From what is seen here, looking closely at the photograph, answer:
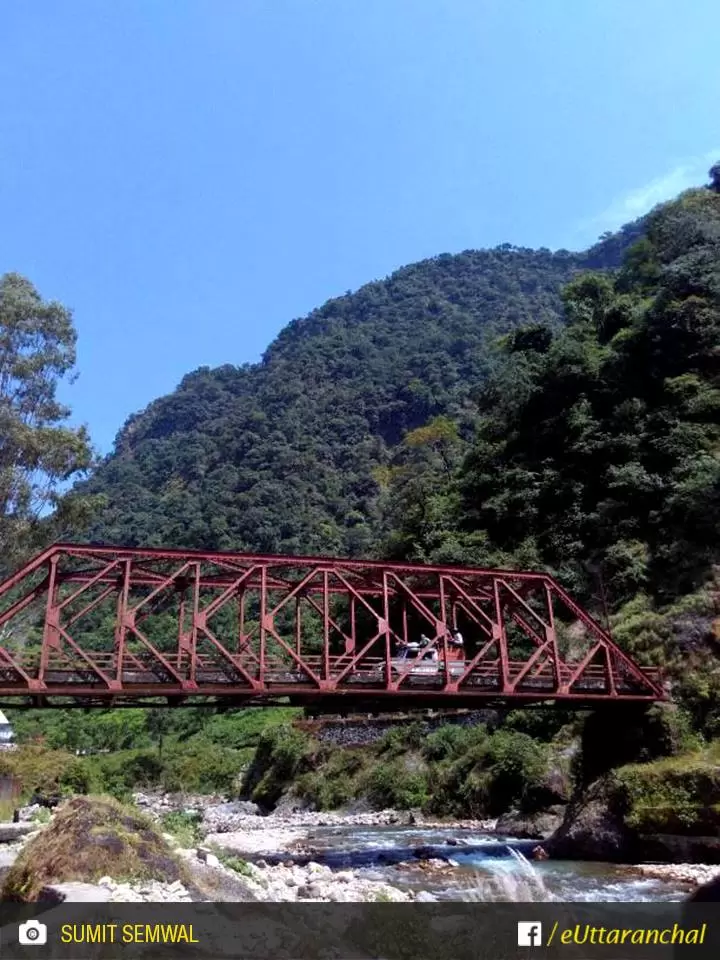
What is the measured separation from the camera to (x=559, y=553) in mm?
45062

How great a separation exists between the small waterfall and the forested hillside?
58848 millimetres

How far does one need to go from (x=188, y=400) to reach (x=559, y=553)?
147 meters

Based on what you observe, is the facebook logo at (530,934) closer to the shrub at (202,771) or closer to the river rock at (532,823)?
the river rock at (532,823)

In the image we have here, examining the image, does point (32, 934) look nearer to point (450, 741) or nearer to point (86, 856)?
point (86, 856)

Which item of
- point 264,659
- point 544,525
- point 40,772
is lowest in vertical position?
point 40,772

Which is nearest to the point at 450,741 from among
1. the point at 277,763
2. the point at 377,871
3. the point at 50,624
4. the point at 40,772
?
the point at 277,763

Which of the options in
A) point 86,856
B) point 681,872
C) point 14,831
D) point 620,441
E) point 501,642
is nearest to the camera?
point 86,856

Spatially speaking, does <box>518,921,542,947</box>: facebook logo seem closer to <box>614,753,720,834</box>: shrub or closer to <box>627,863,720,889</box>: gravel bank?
<box>627,863,720,889</box>: gravel bank

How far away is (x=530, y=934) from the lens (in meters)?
12.8

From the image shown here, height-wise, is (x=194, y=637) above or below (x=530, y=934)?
above

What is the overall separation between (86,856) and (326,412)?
119 m

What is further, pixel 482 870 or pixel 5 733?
pixel 5 733

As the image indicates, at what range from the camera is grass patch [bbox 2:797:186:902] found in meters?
11.2

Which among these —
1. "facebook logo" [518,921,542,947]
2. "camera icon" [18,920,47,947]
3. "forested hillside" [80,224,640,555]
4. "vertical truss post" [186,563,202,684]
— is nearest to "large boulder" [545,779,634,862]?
"facebook logo" [518,921,542,947]
